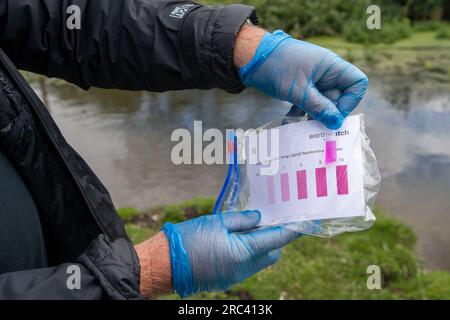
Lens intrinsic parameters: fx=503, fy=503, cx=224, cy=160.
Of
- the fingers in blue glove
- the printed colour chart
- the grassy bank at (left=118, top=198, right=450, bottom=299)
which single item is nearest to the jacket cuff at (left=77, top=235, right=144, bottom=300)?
the fingers in blue glove

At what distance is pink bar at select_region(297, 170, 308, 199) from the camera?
1509mm

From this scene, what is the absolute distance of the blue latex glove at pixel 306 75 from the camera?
1557mm

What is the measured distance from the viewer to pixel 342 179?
58.0 inches

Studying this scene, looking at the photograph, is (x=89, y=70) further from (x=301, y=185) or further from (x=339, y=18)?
(x=339, y=18)

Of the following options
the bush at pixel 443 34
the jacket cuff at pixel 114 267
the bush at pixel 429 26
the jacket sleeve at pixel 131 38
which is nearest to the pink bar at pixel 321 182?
the jacket sleeve at pixel 131 38

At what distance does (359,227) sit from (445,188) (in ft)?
11.5

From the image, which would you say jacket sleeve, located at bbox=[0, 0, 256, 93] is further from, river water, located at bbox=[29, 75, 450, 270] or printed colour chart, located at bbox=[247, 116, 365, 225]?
river water, located at bbox=[29, 75, 450, 270]

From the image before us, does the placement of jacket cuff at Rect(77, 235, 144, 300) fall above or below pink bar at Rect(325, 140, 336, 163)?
below

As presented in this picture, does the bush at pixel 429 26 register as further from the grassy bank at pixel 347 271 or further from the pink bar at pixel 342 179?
the pink bar at pixel 342 179

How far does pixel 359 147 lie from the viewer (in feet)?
4.84

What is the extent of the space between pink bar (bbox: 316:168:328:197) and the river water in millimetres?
2345
